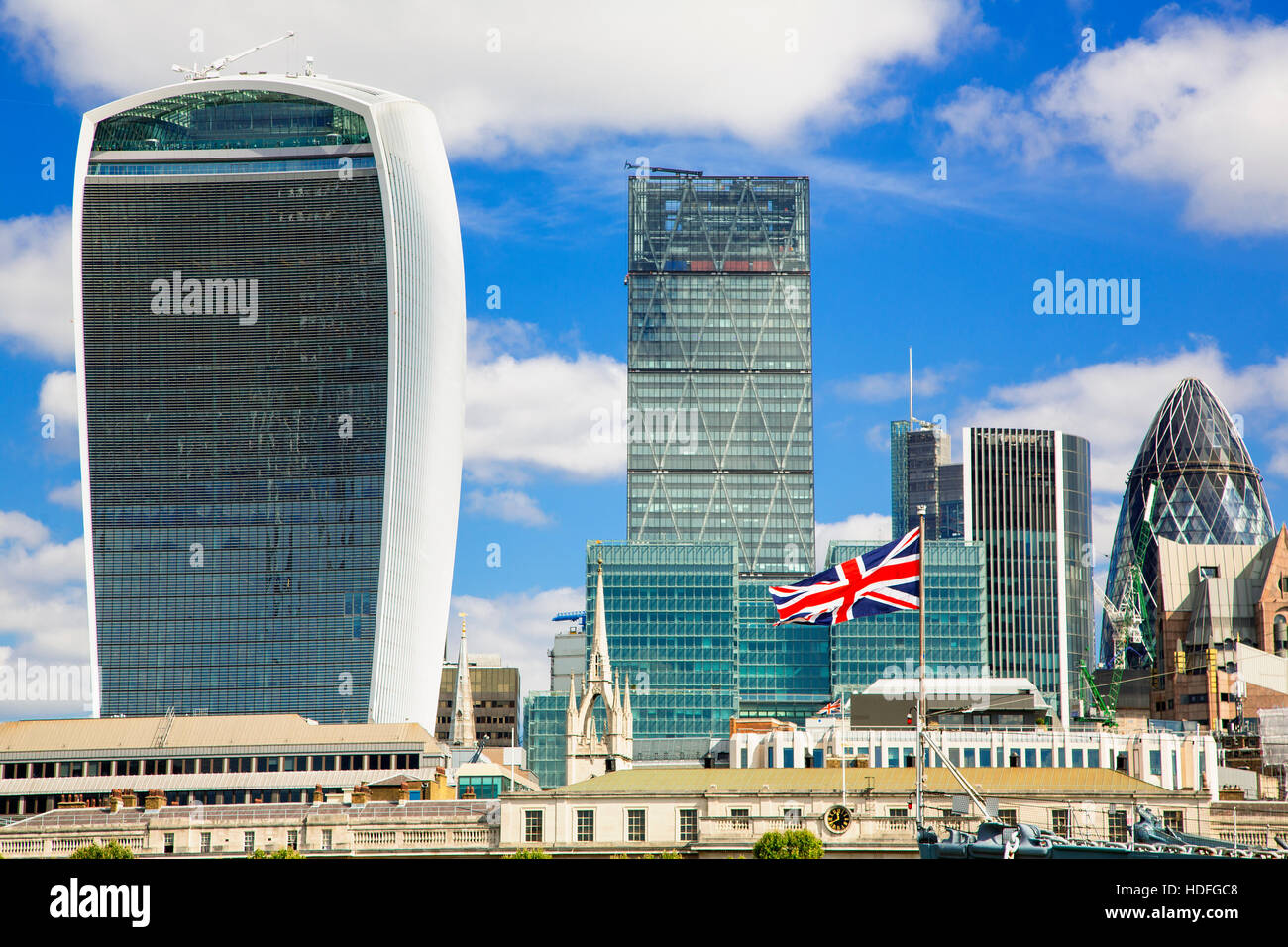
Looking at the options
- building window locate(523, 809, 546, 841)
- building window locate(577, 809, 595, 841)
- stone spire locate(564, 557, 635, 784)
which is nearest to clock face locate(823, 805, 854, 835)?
building window locate(577, 809, 595, 841)

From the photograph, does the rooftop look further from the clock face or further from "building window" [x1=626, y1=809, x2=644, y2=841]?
the clock face

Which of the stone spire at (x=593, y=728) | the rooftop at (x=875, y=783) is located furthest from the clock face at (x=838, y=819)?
the stone spire at (x=593, y=728)

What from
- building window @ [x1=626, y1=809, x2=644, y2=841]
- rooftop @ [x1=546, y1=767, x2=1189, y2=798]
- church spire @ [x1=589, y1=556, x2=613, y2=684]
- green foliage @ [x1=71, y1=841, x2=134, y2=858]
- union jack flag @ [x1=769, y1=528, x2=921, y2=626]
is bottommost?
green foliage @ [x1=71, y1=841, x2=134, y2=858]

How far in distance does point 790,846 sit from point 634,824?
16068 millimetres

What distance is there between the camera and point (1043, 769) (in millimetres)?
125938

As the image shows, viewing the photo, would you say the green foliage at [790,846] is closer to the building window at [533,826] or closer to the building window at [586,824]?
the building window at [586,824]

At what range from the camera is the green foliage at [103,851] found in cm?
11869

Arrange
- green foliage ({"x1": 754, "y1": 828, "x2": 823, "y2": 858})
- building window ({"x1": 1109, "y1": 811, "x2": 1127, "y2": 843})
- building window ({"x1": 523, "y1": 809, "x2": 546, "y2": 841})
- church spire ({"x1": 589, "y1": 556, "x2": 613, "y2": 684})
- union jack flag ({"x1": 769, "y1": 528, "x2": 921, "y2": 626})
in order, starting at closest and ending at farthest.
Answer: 1. union jack flag ({"x1": 769, "y1": 528, "x2": 921, "y2": 626})
2. green foliage ({"x1": 754, "y1": 828, "x2": 823, "y2": 858})
3. building window ({"x1": 1109, "y1": 811, "x2": 1127, "y2": 843})
4. building window ({"x1": 523, "y1": 809, "x2": 546, "y2": 841})
5. church spire ({"x1": 589, "y1": 556, "x2": 613, "y2": 684})

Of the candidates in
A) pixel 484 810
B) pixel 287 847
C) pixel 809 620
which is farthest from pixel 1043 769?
pixel 287 847

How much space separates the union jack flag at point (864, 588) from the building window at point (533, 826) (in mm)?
30055

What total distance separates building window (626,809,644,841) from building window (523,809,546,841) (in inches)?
242

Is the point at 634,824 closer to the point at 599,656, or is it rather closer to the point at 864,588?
the point at 864,588

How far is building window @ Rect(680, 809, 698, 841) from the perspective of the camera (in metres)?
123
